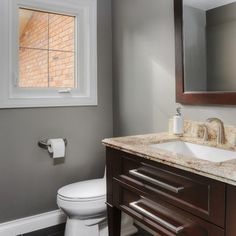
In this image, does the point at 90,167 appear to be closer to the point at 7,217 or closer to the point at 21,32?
the point at 7,217

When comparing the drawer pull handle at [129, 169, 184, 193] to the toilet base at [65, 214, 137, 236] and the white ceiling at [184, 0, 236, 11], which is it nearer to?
the toilet base at [65, 214, 137, 236]

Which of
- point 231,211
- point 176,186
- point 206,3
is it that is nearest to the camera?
point 231,211

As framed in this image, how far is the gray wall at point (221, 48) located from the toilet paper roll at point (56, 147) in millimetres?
1156

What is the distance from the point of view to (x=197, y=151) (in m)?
1.52

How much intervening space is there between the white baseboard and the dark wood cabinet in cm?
80

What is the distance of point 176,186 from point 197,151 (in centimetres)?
44

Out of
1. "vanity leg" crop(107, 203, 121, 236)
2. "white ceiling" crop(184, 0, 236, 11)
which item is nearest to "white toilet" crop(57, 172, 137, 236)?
"vanity leg" crop(107, 203, 121, 236)

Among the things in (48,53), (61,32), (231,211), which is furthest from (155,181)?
(61,32)

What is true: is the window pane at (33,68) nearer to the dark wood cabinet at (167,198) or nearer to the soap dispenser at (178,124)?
the dark wood cabinet at (167,198)

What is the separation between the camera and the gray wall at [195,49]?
63.4 inches

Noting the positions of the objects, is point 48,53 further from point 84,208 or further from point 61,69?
point 84,208

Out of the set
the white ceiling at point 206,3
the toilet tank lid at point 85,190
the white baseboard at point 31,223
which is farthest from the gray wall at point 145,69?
the white baseboard at point 31,223

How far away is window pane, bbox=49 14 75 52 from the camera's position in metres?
2.25

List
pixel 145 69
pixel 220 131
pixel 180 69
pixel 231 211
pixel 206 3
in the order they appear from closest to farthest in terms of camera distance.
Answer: pixel 231 211
pixel 220 131
pixel 206 3
pixel 180 69
pixel 145 69
